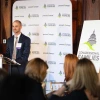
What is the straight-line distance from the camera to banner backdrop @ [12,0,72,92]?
6.71m

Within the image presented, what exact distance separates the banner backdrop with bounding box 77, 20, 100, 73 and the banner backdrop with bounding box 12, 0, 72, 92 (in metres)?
0.52

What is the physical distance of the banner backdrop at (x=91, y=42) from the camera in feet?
19.7

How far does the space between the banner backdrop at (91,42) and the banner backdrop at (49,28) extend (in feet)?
1.72

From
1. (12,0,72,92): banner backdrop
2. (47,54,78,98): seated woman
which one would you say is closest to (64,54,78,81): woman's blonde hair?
(47,54,78,98): seated woman

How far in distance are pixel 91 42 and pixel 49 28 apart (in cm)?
122

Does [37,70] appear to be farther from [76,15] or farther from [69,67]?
[76,15]

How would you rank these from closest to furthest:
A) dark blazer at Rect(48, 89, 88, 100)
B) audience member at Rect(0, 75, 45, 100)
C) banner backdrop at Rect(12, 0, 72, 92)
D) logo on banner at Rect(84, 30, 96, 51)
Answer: audience member at Rect(0, 75, 45, 100) < dark blazer at Rect(48, 89, 88, 100) < logo on banner at Rect(84, 30, 96, 51) < banner backdrop at Rect(12, 0, 72, 92)

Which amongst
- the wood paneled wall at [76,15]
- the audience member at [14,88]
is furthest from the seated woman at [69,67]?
the wood paneled wall at [76,15]

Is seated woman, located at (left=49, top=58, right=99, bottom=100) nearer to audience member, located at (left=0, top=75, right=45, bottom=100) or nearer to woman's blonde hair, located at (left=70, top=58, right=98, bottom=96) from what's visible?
woman's blonde hair, located at (left=70, top=58, right=98, bottom=96)

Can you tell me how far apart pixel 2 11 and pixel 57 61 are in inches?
79.7

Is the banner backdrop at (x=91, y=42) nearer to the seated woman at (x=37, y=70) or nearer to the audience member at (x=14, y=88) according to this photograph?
the seated woman at (x=37, y=70)

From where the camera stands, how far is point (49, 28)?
22.4ft

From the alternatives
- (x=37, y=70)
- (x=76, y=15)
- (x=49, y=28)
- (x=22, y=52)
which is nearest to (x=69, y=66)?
(x=37, y=70)

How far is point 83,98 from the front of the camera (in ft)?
6.91
